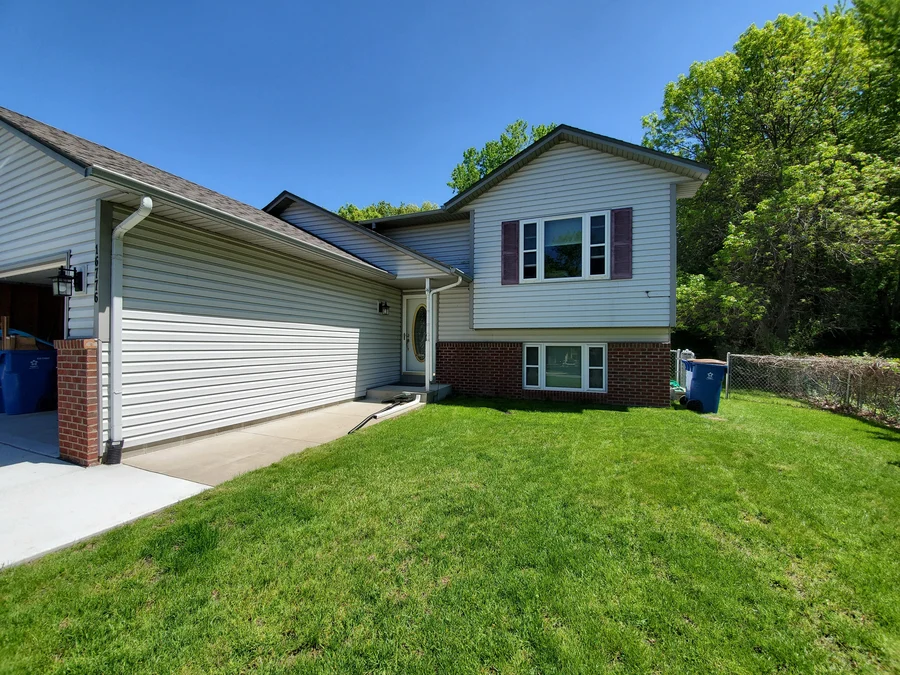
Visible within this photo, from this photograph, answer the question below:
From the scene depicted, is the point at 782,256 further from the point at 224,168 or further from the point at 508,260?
the point at 224,168

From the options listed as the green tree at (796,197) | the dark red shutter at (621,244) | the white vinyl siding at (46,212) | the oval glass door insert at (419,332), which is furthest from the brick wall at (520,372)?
the green tree at (796,197)

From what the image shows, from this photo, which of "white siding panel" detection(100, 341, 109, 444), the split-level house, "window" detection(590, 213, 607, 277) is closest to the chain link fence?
the split-level house

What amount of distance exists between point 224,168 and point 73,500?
1249 cm

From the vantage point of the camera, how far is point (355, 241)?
366 inches

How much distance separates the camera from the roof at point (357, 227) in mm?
8359

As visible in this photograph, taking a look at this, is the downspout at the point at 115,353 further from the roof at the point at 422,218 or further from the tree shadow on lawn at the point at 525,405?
the roof at the point at 422,218

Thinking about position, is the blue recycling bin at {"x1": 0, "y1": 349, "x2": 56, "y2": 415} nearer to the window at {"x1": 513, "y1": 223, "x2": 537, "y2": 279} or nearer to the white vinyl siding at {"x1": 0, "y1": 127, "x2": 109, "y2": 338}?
the white vinyl siding at {"x1": 0, "y1": 127, "x2": 109, "y2": 338}

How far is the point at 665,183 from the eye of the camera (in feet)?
25.8

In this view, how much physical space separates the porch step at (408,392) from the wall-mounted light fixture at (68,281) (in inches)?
221

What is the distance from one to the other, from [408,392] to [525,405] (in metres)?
2.72

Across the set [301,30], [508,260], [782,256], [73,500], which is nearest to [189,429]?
[73,500]

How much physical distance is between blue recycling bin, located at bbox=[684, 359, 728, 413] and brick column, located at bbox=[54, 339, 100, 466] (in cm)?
1013

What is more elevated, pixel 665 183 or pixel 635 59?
pixel 635 59

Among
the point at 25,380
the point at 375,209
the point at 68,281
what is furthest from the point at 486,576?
the point at 375,209
